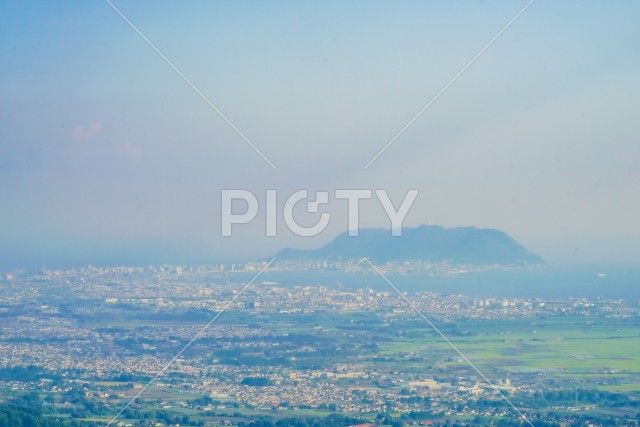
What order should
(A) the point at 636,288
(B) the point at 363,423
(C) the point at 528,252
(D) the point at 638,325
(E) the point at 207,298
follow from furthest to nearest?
(C) the point at 528,252 → (A) the point at 636,288 → (E) the point at 207,298 → (D) the point at 638,325 → (B) the point at 363,423

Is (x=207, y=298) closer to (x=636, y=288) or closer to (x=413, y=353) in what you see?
(x=413, y=353)

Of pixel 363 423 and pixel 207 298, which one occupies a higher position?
pixel 207 298

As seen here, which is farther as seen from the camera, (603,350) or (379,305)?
(379,305)

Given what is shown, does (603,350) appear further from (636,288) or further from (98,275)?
(98,275)

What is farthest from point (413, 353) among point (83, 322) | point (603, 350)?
point (83, 322)

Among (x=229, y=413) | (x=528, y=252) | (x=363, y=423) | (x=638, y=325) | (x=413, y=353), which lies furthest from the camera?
(x=528, y=252)

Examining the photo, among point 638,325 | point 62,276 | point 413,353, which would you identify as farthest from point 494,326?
point 62,276
